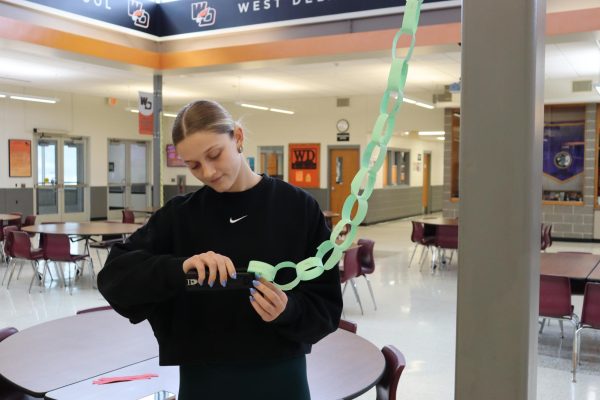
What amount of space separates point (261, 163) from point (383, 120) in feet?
52.0

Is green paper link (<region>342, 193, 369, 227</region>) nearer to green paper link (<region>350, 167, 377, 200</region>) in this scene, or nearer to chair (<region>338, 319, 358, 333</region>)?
green paper link (<region>350, 167, 377, 200</region>)

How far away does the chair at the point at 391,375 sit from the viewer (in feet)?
7.91

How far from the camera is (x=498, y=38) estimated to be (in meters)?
0.69

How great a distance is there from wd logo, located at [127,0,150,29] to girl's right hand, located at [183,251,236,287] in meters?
7.63

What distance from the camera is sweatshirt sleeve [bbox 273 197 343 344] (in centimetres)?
119

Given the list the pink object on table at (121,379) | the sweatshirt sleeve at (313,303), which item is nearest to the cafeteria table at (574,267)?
the pink object on table at (121,379)

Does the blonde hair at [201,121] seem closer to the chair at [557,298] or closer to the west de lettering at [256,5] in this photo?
the chair at [557,298]

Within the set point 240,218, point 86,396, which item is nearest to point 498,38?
point 240,218

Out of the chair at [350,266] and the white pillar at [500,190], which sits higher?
the white pillar at [500,190]

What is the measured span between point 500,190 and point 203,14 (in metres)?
7.92

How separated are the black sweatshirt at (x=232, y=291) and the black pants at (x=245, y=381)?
0.03m

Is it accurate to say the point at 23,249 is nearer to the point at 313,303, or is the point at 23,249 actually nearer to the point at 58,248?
the point at 58,248

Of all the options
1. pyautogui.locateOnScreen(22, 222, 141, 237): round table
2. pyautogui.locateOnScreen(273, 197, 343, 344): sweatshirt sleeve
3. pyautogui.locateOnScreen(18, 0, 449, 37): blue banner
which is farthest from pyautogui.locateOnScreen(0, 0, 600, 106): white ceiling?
pyautogui.locateOnScreen(273, 197, 343, 344): sweatshirt sleeve

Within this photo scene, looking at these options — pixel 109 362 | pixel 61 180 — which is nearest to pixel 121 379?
pixel 109 362
